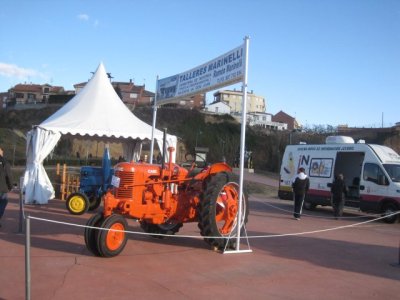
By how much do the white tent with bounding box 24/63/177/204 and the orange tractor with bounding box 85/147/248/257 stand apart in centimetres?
729

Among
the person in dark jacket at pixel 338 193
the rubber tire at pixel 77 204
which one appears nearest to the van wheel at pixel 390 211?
the person in dark jacket at pixel 338 193

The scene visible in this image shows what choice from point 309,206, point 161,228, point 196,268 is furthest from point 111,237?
point 309,206

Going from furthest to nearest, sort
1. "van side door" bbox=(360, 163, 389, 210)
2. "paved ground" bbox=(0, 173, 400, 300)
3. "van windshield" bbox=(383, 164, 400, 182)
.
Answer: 1. "van side door" bbox=(360, 163, 389, 210)
2. "van windshield" bbox=(383, 164, 400, 182)
3. "paved ground" bbox=(0, 173, 400, 300)

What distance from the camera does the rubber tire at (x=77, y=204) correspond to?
45.6ft

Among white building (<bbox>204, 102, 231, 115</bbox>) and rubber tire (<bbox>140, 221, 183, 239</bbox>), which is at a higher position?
white building (<bbox>204, 102, 231, 115</bbox>)

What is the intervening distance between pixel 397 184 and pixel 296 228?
4.53 meters

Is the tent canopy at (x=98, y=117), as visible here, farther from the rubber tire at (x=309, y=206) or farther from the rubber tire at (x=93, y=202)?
the rubber tire at (x=309, y=206)

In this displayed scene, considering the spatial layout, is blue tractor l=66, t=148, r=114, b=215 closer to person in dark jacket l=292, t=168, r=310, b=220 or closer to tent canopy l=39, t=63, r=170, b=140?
tent canopy l=39, t=63, r=170, b=140

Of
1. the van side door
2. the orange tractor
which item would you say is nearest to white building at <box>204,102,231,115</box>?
the van side door

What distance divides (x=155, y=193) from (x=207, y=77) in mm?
3100

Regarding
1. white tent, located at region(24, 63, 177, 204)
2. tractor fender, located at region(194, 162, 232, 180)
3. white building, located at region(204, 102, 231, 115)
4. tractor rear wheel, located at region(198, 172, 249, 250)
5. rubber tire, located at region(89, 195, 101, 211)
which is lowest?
rubber tire, located at region(89, 195, 101, 211)

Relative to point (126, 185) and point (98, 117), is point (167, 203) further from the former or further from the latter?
point (98, 117)

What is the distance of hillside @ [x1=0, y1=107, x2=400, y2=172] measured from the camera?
5425cm

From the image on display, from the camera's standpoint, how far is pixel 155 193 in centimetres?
887
